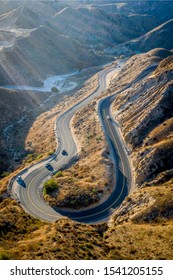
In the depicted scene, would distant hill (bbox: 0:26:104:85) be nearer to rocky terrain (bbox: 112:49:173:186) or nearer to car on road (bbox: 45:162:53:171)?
rocky terrain (bbox: 112:49:173:186)

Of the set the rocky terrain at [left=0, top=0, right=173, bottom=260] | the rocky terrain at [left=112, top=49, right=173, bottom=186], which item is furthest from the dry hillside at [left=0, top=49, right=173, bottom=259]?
the rocky terrain at [left=112, top=49, right=173, bottom=186]

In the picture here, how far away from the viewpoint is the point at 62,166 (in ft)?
224

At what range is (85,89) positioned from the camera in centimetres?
13238

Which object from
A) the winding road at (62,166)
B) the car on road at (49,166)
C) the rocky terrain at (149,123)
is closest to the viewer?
the winding road at (62,166)

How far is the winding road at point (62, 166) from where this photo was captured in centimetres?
5284

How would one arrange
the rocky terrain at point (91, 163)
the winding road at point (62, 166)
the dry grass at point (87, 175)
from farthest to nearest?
the dry grass at point (87, 175) → the winding road at point (62, 166) → the rocky terrain at point (91, 163)

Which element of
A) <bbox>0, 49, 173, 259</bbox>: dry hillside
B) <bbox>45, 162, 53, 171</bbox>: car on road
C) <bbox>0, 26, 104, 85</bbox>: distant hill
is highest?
<bbox>0, 26, 104, 85</bbox>: distant hill

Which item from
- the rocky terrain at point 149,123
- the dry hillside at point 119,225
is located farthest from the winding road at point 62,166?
the rocky terrain at point 149,123

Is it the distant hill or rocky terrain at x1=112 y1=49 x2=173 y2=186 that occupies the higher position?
the distant hill

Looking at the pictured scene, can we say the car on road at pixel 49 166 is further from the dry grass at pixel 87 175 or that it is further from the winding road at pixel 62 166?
the dry grass at pixel 87 175

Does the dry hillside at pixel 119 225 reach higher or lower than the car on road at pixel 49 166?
lower

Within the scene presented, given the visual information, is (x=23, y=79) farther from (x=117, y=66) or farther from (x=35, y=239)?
(x=35, y=239)

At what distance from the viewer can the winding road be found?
52.8m

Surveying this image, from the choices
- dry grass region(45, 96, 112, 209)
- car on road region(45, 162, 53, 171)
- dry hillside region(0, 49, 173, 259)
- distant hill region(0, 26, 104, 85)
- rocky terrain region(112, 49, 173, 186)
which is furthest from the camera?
distant hill region(0, 26, 104, 85)
